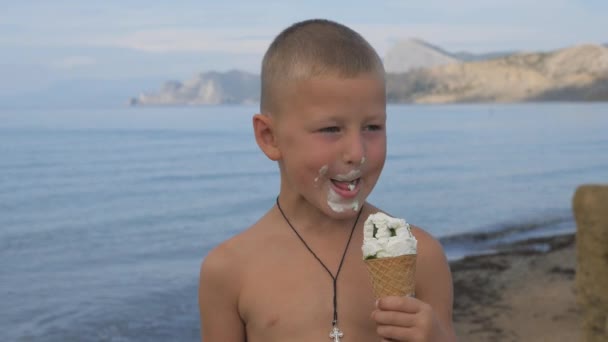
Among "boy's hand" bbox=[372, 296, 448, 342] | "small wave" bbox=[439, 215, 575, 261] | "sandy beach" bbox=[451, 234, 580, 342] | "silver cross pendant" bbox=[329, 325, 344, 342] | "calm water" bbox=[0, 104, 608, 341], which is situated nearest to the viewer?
"boy's hand" bbox=[372, 296, 448, 342]

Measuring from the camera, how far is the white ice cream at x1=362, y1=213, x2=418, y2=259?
7.00ft

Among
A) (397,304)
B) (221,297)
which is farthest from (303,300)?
(397,304)

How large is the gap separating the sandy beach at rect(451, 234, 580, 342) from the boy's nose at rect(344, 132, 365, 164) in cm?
817

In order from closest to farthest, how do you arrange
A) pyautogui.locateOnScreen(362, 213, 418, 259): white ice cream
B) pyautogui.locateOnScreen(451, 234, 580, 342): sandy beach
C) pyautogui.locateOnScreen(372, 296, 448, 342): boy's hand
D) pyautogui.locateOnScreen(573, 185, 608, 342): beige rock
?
pyautogui.locateOnScreen(372, 296, 448, 342): boy's hand → pyautogui.locateOnScreen(362, 213, 418, 259): white ice cream → pyautogui.locateOnScreen(573, 185, 608, 342): beige rock → pyautogui.locateOnScreen(451, 234, 580, 342): sandy beach

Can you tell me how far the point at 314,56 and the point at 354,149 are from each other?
0.30 metres

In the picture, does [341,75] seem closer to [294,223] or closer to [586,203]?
[294,223]

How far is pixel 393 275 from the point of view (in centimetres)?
208

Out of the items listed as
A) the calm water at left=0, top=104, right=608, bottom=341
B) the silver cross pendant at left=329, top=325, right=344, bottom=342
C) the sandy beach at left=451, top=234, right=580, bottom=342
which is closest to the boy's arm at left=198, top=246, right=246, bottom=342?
the silver cross pendant at left=329, top=325, right=344, bottom=342

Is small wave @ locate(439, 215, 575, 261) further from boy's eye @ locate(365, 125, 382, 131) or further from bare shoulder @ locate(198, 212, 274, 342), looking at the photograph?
boy's eye @ locate(365, 125, 382, 131)

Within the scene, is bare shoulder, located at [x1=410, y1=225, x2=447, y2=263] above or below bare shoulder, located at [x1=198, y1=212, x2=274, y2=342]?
above

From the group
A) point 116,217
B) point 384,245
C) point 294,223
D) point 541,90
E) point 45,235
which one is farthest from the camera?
point 541,90

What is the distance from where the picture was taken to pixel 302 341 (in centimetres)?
242

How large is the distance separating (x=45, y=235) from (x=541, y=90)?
14728 centimetres

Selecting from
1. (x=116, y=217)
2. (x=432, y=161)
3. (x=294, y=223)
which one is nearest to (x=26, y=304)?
(x=116, y=217)
